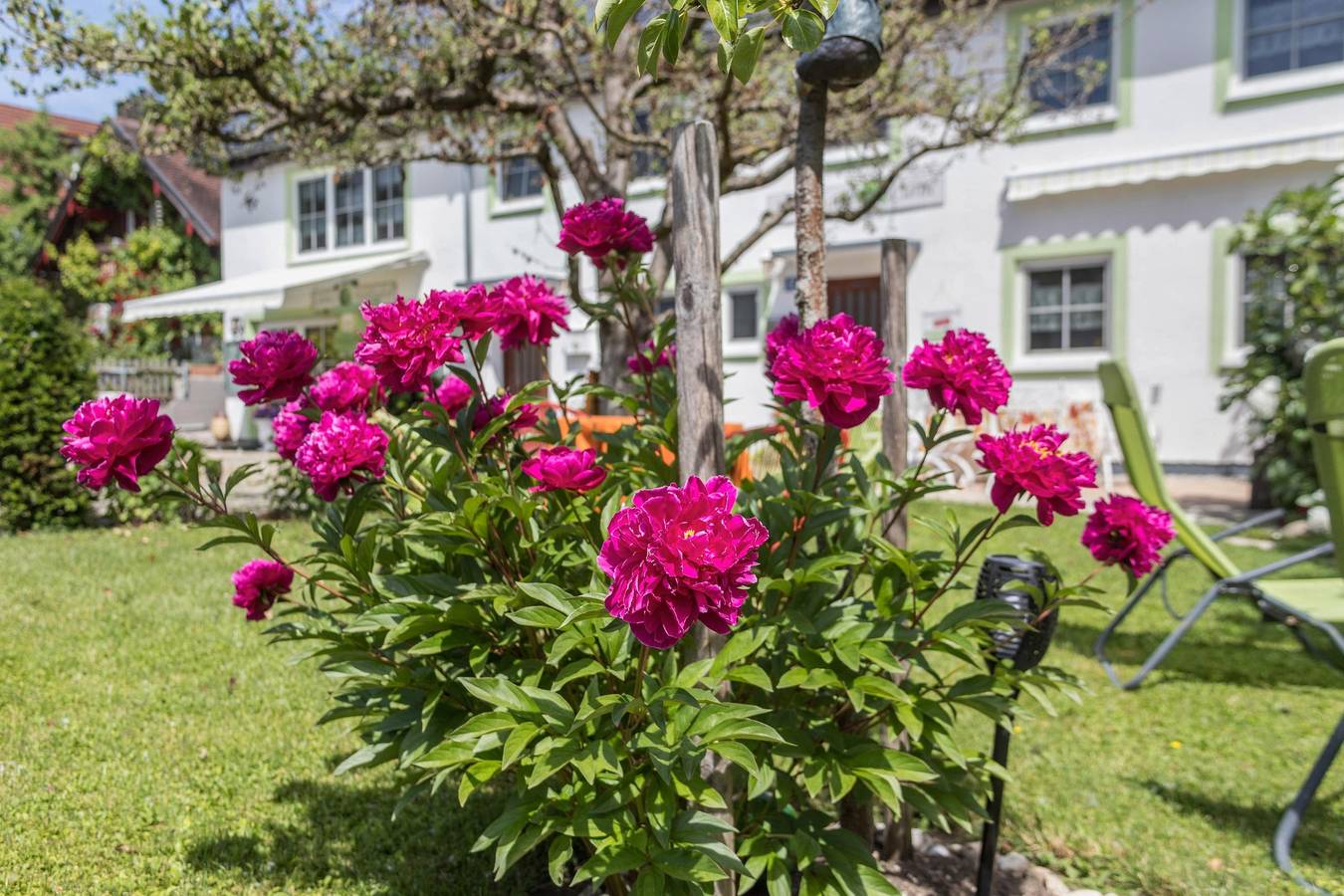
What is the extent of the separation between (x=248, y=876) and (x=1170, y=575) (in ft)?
17.7

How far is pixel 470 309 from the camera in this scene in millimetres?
1531

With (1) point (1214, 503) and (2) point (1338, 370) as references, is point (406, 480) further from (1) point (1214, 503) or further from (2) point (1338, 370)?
(1) point (1214, 503)

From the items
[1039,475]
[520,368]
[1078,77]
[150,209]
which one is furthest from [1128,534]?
[150,209]

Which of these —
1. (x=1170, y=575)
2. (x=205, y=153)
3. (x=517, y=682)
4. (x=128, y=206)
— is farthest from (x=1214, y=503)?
(x=128, y=206)

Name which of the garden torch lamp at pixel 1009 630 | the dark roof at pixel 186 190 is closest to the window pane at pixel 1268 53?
the garden torch lamp at pixel 1009 630

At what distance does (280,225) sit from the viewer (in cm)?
1686

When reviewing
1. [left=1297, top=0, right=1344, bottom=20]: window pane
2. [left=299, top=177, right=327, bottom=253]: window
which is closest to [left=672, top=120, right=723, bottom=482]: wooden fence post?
[left=1297, top=0, right=1344, bottom=20]: window pane

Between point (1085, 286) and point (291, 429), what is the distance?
10584 mm

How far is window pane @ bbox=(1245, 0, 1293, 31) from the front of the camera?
9.45 meters

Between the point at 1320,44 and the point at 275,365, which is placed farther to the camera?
the point at 1320,44

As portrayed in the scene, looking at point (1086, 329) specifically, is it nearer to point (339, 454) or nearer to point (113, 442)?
point (339, 454)

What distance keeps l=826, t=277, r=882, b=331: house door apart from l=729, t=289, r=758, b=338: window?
109 cm

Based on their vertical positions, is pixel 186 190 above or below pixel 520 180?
above

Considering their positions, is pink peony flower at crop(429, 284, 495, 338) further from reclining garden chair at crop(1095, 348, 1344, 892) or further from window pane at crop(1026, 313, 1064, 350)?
window pane at crop(1026, 313, 1064, 350)
